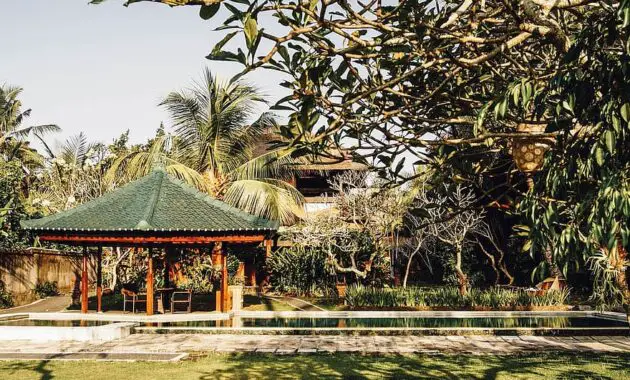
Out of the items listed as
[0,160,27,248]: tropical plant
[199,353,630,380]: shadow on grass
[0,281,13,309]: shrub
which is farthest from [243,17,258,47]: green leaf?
[0,160,27,248]: tropical plant

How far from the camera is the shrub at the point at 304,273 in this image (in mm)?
26047

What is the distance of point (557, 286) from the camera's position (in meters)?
21.0

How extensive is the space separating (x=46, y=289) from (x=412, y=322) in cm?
1481

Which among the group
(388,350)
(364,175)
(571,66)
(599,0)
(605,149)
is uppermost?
(364,175)

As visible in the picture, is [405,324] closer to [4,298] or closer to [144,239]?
[144,239]

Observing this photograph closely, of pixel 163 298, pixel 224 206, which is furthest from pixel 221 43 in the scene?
pixel 163 298

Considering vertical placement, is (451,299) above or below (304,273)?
below

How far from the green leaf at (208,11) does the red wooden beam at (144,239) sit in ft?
51.6

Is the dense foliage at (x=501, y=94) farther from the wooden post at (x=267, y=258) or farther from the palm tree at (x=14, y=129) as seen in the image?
the palm tree at (x=14, y=129)

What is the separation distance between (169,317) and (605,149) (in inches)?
623

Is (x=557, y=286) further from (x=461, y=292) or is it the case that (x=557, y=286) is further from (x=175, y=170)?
(x=175, y=170)

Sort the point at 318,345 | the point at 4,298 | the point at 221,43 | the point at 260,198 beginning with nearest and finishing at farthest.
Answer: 1. the point at 221,43
2. the point at 318,345
3. the point at 4,298
4. the point at 260,198

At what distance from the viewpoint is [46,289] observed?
2470 centimetres

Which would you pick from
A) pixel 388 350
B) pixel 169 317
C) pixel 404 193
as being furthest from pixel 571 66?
pixel 404 193
